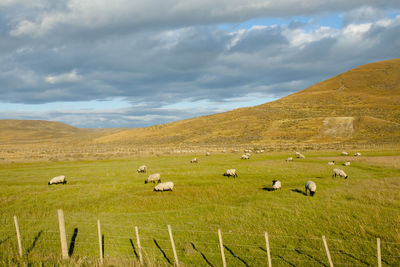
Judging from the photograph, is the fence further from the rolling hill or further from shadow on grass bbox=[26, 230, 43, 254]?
the rolling hill

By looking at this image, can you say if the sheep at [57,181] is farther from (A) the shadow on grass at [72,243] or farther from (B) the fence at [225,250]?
(A) the shadow on grass at [72,243]

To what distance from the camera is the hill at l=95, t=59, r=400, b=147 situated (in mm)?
100438

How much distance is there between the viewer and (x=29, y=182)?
102 ft

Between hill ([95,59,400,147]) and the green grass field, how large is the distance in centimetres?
7812

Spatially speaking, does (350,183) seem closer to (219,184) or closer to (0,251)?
(219,184)

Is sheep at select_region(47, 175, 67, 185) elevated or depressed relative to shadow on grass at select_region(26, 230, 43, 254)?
elevated

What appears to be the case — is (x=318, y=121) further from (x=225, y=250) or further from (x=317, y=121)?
(x=225, y=250)

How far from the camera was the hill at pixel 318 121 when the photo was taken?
10044cm

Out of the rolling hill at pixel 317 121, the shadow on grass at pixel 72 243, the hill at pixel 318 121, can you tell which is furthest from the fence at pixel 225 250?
the hill at pixel 318 121

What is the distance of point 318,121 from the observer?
115 metres

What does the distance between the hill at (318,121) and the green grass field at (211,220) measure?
78.1 metres

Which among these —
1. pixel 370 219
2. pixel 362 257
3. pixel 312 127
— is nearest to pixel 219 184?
pixel 370 219

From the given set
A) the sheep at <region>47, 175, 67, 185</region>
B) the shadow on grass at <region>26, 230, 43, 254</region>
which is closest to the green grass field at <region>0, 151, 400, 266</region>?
the shadow on grass at <region>26, 230, 43, 254</region>

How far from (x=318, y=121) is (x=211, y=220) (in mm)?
111516
